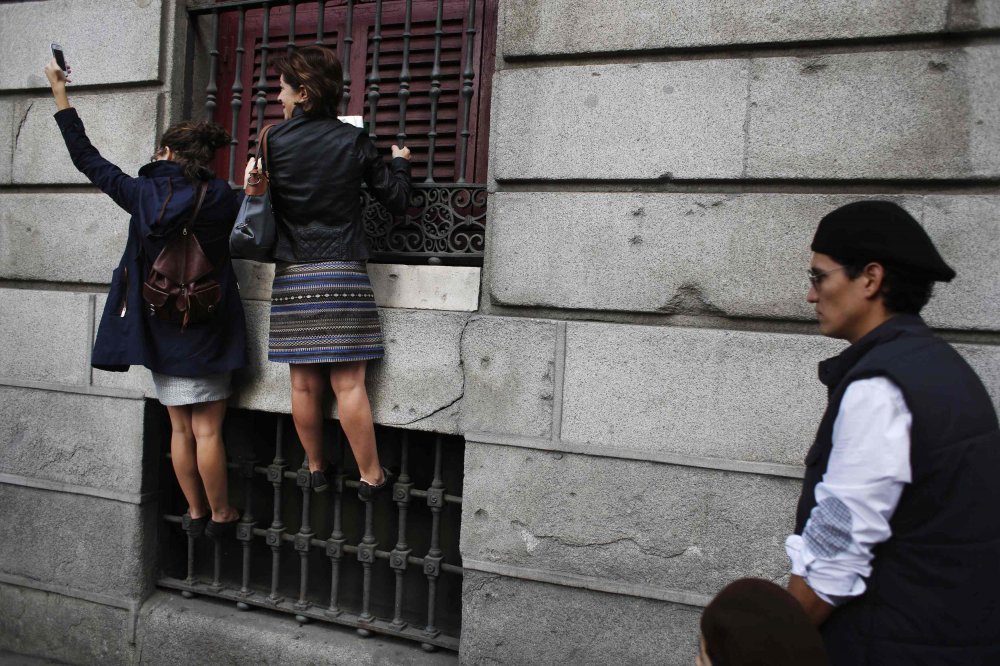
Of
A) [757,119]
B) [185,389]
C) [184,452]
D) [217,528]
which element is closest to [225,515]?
[217,528]

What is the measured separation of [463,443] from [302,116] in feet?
5.62

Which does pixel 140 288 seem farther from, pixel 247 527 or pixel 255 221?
pixel 247 527

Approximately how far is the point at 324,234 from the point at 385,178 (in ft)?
1.24

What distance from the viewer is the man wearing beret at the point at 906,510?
180 centimetres

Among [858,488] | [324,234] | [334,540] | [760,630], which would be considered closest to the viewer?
[760,630]

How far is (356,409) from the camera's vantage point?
3.93 meters

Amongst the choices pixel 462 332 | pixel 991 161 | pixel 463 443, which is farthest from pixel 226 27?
pixel 991 161

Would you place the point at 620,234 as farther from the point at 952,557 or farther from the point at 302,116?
the point at 952,557

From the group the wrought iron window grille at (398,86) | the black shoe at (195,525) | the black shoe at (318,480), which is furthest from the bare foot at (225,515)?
the wrought iron window grille at (398,86)

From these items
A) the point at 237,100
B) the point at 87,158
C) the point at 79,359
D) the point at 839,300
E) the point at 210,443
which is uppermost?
the point at 237,100

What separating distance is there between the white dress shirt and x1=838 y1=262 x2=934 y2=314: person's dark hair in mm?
247

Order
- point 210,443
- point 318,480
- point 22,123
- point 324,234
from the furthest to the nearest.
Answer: point 22,123
point 210,443
point 318,480
point 324,234

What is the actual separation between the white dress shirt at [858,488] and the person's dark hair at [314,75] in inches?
109

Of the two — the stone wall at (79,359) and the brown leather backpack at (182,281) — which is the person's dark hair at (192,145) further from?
the stone wall at (79,359)
